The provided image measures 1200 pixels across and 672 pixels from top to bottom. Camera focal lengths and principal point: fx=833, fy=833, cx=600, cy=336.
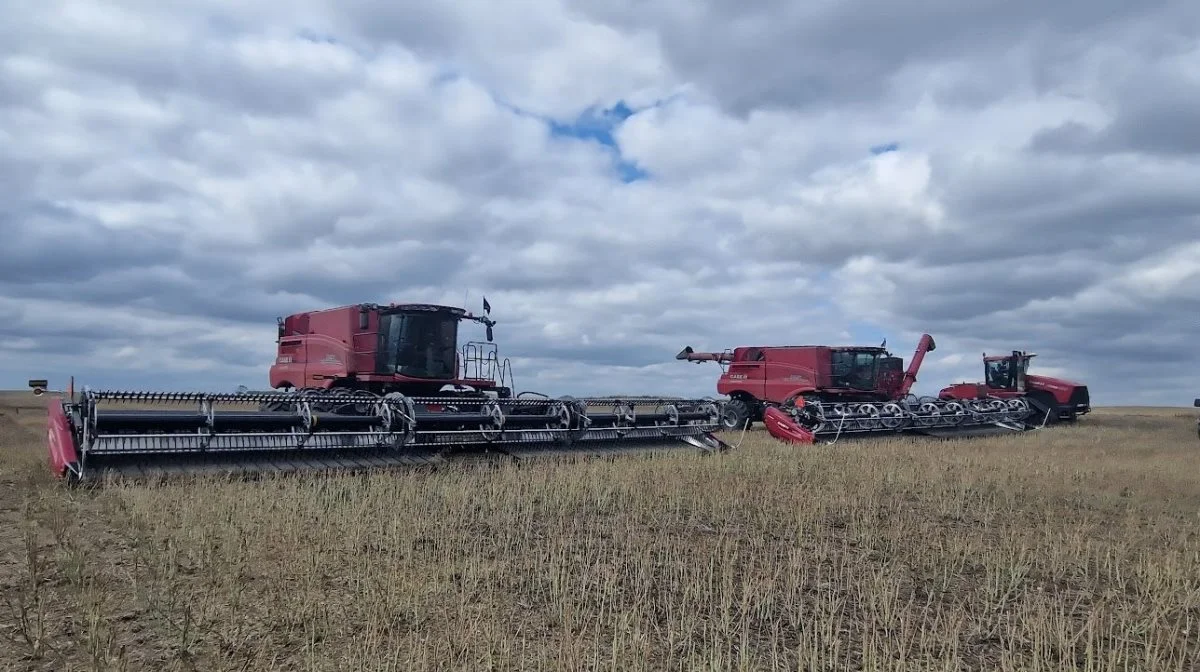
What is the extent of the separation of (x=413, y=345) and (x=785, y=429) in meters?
7.21

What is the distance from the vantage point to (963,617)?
13.7 feet

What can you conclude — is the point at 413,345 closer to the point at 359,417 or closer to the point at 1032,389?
the point at 359,417

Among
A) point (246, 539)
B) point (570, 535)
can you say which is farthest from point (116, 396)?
point (570, 535)

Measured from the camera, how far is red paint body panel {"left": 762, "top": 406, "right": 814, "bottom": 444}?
50.5 feet

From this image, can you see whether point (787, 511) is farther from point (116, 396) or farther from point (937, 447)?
point (937, 447)

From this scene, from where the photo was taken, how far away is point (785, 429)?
15953 millimetres

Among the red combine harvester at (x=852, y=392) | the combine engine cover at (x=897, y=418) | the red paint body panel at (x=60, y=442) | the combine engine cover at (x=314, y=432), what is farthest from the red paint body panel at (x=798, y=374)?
the red paint body panel at (x=60, y=442)

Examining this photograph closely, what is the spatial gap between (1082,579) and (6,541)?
682 cm

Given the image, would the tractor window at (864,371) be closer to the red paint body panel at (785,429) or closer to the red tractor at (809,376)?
the red tractor at (809,376)

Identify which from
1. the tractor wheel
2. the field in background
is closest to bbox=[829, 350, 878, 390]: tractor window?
the tractor wheel

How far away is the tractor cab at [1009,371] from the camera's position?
25938 mm

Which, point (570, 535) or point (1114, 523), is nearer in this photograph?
point (570, 535)

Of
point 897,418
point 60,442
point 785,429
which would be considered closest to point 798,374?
point 897,418

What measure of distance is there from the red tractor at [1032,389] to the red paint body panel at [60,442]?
77.6 feet
